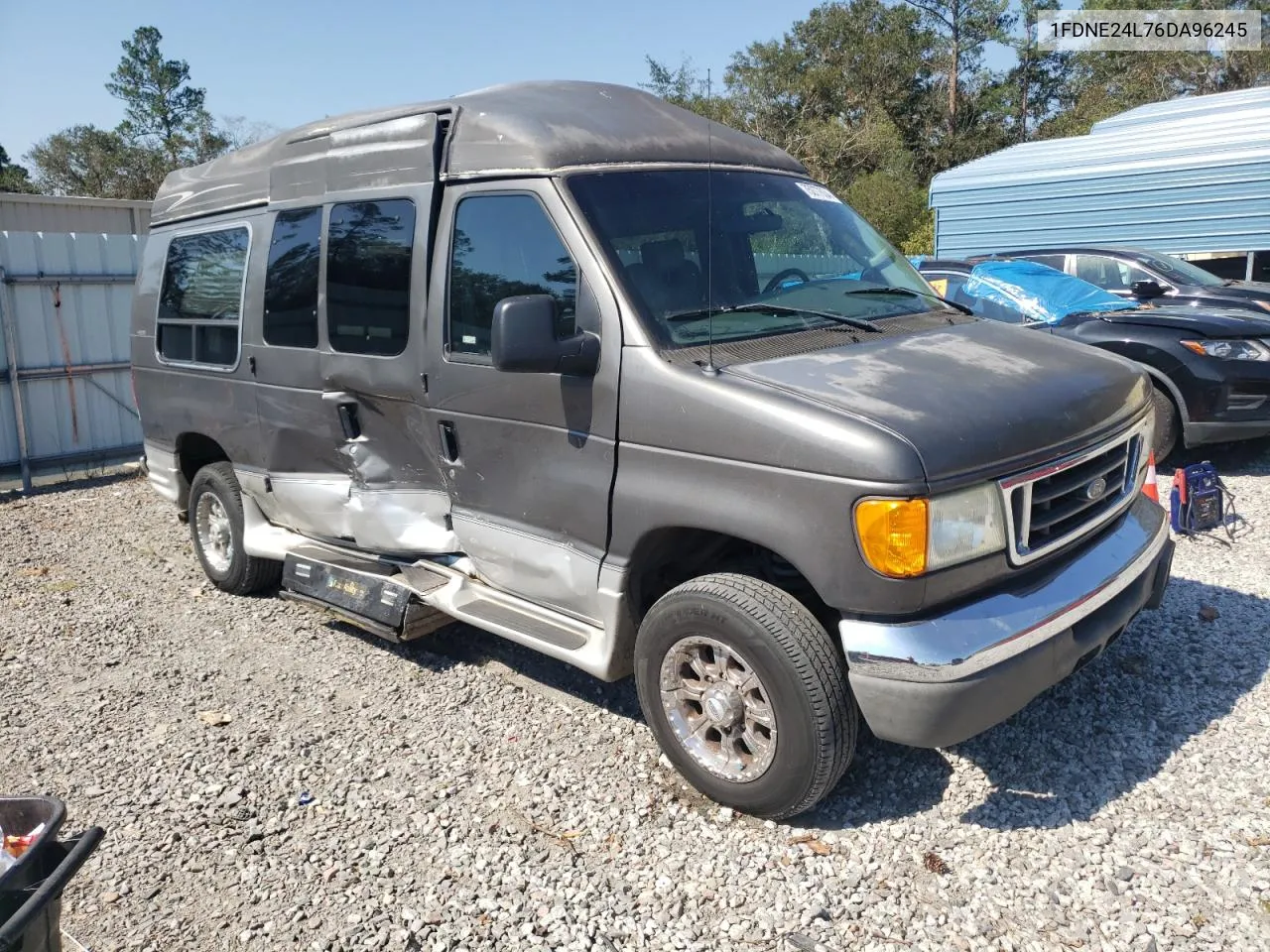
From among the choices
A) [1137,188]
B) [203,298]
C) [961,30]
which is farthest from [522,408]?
[961,30]

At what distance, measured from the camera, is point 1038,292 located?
871 cm

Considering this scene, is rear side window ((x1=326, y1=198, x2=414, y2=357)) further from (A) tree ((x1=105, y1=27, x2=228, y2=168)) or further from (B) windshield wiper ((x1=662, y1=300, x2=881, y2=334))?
(A) tree ((x1=105, y1=27, x2=228, y2=168))

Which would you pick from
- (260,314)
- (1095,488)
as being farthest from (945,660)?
(260,314)

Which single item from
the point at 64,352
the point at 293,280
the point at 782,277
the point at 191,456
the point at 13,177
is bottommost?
the point at 191,456

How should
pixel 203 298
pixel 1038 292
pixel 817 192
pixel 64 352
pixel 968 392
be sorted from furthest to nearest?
pixel 64 352
pixel 1038 292
pixel 203 298
pixel 817 192
pixel 968 392

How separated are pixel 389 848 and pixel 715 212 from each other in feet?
8.84

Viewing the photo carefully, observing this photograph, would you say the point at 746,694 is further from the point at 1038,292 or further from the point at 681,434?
the point at 1038,292

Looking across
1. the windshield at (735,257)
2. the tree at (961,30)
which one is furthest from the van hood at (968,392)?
the tree at (961,30)

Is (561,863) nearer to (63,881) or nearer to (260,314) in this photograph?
(63,881)

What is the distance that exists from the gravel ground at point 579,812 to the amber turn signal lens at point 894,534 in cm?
102

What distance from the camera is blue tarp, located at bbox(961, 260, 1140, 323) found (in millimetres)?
8430

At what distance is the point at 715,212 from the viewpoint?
3.92 meters

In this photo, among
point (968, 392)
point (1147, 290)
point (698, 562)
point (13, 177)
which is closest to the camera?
point (968, 392)

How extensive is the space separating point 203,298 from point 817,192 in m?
3.60
